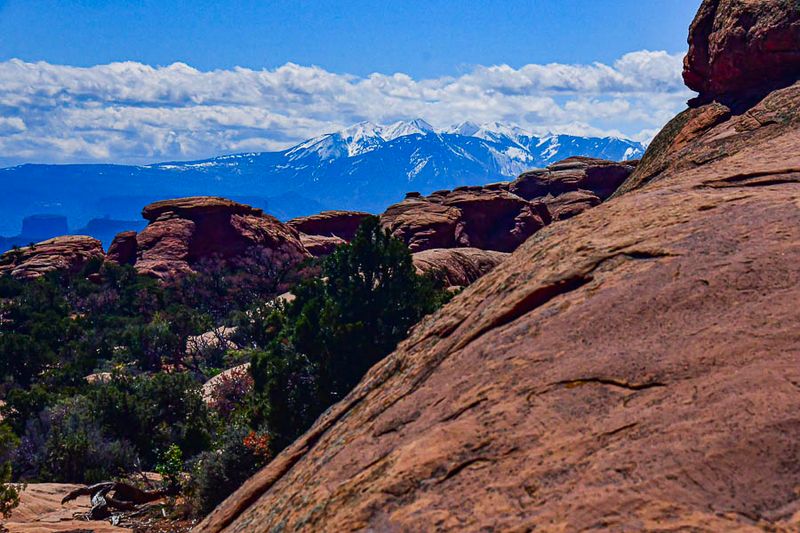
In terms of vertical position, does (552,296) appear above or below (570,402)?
above

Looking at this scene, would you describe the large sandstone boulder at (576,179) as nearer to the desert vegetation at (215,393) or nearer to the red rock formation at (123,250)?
the red rock formation at (123,250)

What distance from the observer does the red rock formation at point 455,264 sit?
4256 centimetres

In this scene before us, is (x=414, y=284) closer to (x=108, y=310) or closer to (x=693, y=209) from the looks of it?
(x=693, y=209)

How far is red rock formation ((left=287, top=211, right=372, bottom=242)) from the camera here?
8981cm

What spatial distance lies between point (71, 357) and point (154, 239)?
33.5 metres

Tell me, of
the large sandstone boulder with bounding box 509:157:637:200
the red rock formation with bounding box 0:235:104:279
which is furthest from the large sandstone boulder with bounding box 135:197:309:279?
the large sandstone boulder with bounding box 509:157:637:200

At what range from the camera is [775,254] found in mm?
6254

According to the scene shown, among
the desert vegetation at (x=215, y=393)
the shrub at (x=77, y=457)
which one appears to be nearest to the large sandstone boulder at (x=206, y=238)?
the desert vegetation at (x=215, y=393)

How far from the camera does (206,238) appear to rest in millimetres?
76875

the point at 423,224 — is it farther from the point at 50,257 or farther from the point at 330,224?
the point at 50,257

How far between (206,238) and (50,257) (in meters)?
17.0

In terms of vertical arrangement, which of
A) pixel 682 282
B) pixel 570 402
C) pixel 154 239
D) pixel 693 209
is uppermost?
pixel 154 239

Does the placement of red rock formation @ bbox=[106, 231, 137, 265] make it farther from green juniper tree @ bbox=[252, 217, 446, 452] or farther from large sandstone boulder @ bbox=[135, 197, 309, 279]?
green juniper tree @ bbox=[252, 217, 446, 452]

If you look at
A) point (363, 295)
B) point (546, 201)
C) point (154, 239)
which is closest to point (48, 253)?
point (154, 239)
